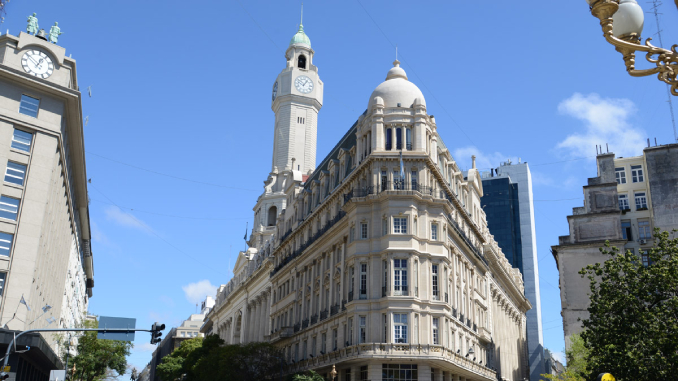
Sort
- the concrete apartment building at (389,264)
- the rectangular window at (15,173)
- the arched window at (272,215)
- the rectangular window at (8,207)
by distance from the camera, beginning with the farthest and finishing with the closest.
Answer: the arched window at (272,215)
the concrete apartment building at (389,264)
the rectangular window at (15,173)
the rectangular window at (8,207)

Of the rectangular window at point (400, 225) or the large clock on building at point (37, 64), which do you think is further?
the rectangular window at point (400, 225)

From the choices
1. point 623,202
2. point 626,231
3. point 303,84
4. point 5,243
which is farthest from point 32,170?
point 303,84

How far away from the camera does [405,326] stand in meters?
53.6

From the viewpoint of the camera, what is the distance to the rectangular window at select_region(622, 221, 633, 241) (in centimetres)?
7543

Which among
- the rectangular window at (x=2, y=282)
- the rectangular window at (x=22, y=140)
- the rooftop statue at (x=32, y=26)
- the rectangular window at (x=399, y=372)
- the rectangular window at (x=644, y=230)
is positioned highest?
the rooftop statue at (x=32, y=26)

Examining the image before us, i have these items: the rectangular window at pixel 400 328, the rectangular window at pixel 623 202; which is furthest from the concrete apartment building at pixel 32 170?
the rectangular window at pixel 623 202

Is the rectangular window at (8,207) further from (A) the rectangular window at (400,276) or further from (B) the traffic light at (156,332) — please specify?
(A) the rectangular window at (400,276)

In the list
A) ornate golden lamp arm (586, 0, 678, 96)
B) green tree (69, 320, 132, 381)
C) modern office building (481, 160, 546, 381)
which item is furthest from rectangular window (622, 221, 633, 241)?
modern office building (481, 160, 546, 381)

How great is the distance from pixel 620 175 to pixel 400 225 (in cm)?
3867

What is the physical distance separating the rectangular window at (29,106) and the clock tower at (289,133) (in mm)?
57793

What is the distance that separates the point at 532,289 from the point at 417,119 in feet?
477

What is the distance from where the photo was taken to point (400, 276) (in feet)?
182

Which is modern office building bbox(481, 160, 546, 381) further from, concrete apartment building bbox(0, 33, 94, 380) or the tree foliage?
concrete apartment building bbox(0, 33, 94, 380)

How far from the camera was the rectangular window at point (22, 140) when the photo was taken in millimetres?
49688
